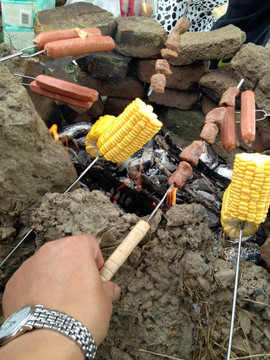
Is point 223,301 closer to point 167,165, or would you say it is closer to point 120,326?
point 120,326

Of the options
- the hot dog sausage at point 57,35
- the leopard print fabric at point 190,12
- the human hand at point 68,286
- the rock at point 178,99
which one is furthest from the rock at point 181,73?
the human hand at point 68,286

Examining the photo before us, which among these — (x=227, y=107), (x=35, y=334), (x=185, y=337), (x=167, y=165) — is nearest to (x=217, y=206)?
(x=167, y=165)

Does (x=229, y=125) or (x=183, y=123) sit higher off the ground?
(x=229, y=125)

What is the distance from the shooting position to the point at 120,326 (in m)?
1.76

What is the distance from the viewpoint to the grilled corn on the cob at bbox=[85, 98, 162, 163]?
214 centimetres

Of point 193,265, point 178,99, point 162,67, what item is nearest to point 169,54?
point 162,67

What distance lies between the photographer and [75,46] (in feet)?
7.52

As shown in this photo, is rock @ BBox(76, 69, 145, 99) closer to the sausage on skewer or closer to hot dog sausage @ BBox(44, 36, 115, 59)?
hot dog sausage @ BBox(44, 36, 115, 59)

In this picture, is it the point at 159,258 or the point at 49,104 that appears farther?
the point at 49,104

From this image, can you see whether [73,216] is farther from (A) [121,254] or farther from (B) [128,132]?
(B) [128,132]

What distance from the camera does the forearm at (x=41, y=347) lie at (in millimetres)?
1000

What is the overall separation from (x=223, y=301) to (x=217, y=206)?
0.88m

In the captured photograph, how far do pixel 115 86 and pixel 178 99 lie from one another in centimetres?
61

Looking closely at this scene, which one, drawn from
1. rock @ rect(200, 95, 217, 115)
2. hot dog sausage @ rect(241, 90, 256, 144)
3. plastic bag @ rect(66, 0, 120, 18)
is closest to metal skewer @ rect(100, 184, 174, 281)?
hot dog sausage @ rect(241, 90, 256, 144)
